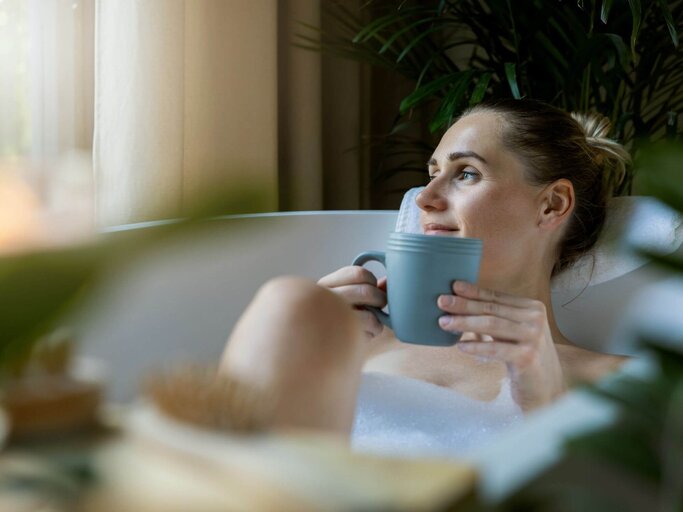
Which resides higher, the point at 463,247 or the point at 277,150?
the point at 277,150

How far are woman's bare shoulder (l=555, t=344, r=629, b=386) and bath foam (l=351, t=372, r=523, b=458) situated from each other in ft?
0.35

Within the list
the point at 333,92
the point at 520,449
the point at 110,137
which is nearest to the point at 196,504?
the point at 520,449

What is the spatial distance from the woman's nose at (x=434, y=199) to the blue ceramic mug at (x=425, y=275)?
0.37 m

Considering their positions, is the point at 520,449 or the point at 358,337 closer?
the point at 520,449

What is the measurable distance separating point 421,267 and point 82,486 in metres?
0.71

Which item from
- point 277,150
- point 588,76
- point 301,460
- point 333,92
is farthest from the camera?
point 333,92

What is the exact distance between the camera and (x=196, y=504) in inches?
10.2

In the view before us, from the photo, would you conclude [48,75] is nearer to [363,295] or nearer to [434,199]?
[434,199]

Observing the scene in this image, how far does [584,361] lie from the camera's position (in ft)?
4.38

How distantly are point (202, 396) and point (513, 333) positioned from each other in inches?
30.8

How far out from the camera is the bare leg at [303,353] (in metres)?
0.65

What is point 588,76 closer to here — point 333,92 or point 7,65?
point 333,92

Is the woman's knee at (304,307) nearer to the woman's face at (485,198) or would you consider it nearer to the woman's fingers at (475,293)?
the woman's fingers at (475,293)

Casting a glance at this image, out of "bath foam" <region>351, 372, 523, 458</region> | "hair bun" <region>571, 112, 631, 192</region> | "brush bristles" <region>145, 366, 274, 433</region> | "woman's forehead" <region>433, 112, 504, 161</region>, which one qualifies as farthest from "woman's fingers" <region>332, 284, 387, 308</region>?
"brush bristles" <region>145, 366, 274, 433</region>
